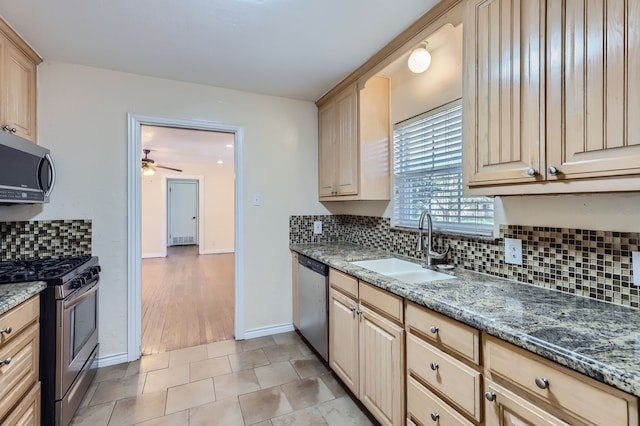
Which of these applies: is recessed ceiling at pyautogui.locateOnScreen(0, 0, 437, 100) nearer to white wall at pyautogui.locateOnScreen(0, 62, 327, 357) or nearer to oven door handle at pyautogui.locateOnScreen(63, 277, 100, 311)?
white wall at pyautogui.locateOnScreen(0, 62, 327, 357)

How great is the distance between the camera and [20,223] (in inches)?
85.7

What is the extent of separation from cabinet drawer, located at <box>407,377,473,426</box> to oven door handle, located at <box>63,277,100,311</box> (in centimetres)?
189

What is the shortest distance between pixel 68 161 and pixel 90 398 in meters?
1.68

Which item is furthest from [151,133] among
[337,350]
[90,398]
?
[337,350]

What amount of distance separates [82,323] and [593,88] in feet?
9.40

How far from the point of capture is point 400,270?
2.20m

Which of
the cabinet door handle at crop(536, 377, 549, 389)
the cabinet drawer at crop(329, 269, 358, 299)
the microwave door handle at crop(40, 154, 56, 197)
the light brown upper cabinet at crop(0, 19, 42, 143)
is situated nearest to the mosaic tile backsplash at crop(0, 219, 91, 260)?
the microwave door handle at crop(40, 154, 56, 197)

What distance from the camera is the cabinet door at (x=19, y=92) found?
1856 millimetres

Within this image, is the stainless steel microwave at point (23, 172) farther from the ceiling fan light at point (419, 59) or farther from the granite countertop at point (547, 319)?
the ceiling fan light at point (419, 59)

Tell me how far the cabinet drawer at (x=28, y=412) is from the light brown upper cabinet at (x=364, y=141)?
2230 millimetres

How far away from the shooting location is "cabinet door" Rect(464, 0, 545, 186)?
1.16 metres

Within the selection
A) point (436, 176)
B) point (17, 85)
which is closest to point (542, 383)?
point (436, 176)

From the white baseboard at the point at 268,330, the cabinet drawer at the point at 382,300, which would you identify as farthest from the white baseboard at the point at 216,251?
the cabinet drawer at the point at 382,300

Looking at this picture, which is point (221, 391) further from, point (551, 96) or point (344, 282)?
point (551, 96)
